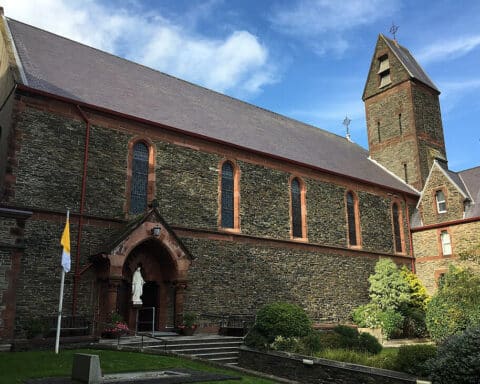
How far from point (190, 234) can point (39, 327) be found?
7.34 metres

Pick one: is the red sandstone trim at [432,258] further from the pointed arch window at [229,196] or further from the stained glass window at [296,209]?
the pointed arch window at [229,196]

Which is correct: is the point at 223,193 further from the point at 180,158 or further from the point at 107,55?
the point at 107,55

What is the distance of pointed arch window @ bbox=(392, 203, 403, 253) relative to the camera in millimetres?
29527

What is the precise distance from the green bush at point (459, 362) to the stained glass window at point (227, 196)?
40.1ft

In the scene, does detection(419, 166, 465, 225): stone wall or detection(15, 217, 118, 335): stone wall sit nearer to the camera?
detection(15, 217, 118, 335): stone wall

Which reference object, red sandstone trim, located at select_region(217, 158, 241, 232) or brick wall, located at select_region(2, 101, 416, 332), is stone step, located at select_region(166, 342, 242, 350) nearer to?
brick wall, located at select_region(2, 101, 416, 332)

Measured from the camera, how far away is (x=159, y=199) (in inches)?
754

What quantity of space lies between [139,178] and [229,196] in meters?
4.53

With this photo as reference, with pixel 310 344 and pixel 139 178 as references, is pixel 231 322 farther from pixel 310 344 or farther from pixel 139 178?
pixel 139 178

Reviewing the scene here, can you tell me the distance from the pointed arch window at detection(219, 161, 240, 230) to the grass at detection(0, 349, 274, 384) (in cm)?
898

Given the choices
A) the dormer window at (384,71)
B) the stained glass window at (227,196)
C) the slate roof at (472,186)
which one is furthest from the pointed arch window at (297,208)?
the dormer window at (384,71)

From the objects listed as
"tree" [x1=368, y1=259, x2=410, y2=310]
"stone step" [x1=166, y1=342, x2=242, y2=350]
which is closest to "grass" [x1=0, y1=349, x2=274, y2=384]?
"stone step" [x1=166, y1=342, x2=242, y2=350]

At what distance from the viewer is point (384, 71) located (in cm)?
3625

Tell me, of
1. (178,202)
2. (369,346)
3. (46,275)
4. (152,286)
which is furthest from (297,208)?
(46,275)
